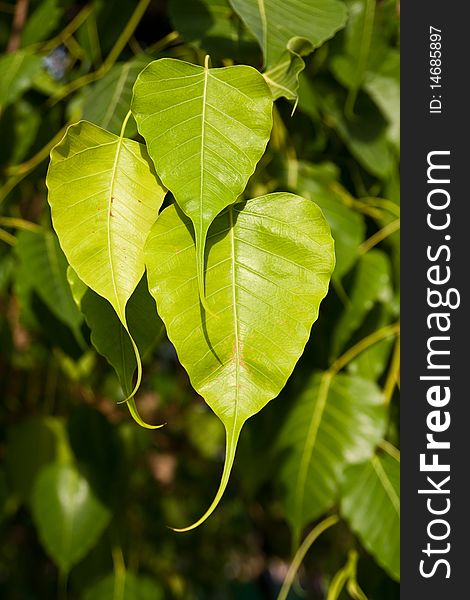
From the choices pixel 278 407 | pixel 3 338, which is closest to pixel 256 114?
pixel 278 407

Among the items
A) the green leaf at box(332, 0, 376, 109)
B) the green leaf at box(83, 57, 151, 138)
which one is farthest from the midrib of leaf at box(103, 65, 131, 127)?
the green leaf at box(332, 0, 376, 109)

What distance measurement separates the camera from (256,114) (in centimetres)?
39

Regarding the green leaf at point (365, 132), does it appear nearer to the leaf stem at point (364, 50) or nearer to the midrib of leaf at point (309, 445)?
the leaf stem at point (364, 50)

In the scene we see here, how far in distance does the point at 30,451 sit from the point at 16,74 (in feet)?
1.21

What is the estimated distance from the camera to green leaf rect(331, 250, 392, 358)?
68cm

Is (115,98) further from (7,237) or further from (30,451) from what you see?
(30,451)

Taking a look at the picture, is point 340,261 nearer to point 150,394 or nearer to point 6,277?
point 6,277

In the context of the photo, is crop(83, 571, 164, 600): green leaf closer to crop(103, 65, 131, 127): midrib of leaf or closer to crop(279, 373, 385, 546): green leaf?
crop(279, 373, 385, 546): green leaf

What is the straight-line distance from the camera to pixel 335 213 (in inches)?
25.7

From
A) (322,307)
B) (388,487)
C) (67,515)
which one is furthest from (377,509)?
(67,515)

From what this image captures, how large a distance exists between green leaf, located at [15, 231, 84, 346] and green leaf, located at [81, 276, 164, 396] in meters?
0.19

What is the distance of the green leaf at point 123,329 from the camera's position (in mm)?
400

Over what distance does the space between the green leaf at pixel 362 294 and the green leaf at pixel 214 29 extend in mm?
213

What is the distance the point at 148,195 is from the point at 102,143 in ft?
0.11
